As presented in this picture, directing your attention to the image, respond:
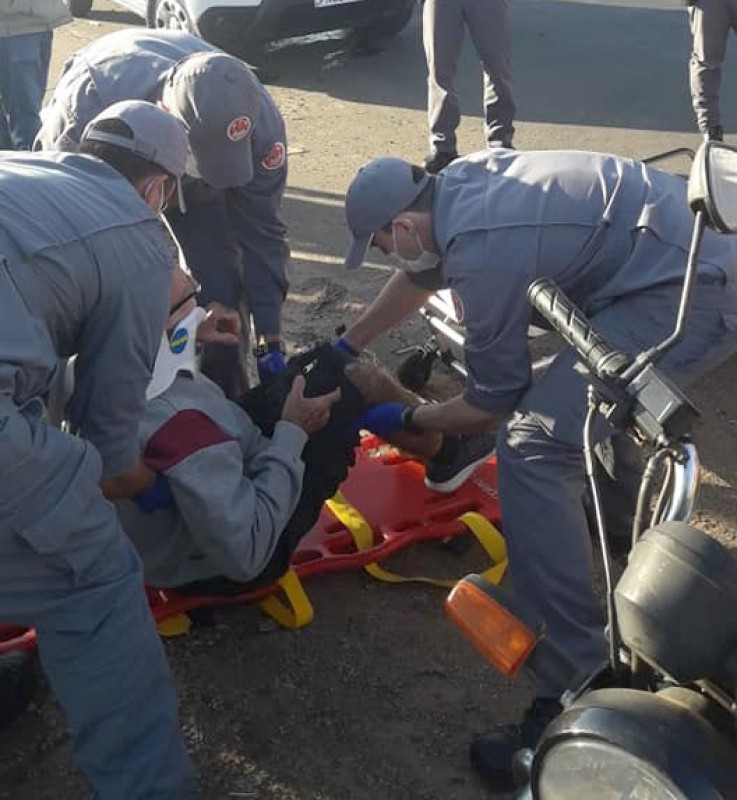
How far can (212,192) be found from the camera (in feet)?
14.0

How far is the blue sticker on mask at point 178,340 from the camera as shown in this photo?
11.0ft

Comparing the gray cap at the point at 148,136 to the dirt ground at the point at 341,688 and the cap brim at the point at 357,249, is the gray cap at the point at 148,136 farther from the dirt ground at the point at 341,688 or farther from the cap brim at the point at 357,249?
the dirt ground at the point at 341,688

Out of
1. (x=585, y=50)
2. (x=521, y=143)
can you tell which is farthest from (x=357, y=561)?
(x=585, y=50)

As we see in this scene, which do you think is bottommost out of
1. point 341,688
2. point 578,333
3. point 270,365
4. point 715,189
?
point 341,688

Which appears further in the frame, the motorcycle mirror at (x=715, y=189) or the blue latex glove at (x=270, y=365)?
the blue latex glove at (x=270, y=365)

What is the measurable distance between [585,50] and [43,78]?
5.34m

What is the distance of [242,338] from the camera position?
14.6 ft

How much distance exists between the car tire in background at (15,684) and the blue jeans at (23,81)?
12.9 ft

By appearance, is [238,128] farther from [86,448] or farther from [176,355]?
[86,448]

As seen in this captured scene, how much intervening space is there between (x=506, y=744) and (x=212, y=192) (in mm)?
2208

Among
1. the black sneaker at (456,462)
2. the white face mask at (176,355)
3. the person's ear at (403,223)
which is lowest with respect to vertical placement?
the black sneaker at (456,462)

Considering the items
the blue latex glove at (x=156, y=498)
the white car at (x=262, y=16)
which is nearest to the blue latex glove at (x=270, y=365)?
the blue latex glove at (x=156, y=498)

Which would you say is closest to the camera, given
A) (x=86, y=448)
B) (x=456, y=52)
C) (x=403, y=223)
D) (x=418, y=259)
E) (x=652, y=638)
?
(x=652, y=638)

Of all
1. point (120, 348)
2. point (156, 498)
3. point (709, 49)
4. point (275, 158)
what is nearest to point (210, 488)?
point (156, 498)
